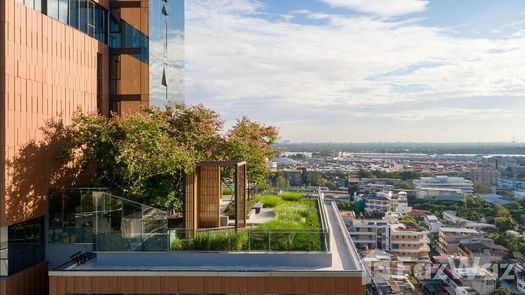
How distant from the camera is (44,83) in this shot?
1414 cm

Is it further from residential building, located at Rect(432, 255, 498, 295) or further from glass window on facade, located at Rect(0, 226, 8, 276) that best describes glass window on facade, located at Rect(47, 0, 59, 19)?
residential building, located at Rect(432, 255, 498, 295)

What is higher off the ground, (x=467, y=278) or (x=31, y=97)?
(x=31, y=97)

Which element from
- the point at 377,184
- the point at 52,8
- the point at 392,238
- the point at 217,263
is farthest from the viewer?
the point at 377,184

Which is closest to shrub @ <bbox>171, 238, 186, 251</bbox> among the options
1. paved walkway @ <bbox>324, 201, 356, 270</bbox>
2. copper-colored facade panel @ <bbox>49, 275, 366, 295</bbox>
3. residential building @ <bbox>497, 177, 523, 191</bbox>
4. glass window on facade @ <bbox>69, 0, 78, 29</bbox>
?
copper-colored facade panel @ <bbox>49, 275, 366, 295</bbox>

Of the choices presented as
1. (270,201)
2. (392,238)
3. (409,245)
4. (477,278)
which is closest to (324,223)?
(270,201)

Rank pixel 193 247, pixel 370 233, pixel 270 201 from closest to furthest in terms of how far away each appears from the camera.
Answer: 1. pixel 193 247
2. pixel 270 201
3. pixel 370 233

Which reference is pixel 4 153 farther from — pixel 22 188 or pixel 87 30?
pixel 87 30

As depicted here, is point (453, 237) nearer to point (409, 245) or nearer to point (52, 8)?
point (409, 245)

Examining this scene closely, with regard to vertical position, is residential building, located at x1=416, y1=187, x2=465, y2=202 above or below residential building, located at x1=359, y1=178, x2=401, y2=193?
below

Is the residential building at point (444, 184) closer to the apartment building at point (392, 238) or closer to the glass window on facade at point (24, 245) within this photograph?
the apartment building at point (392, 238)

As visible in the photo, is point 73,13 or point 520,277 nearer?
point 73,13

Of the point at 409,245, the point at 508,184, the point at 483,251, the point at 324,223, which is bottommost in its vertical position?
the point at 409,245

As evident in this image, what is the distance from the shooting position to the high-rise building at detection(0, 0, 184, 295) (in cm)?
1264

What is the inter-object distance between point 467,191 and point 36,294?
471 ft
